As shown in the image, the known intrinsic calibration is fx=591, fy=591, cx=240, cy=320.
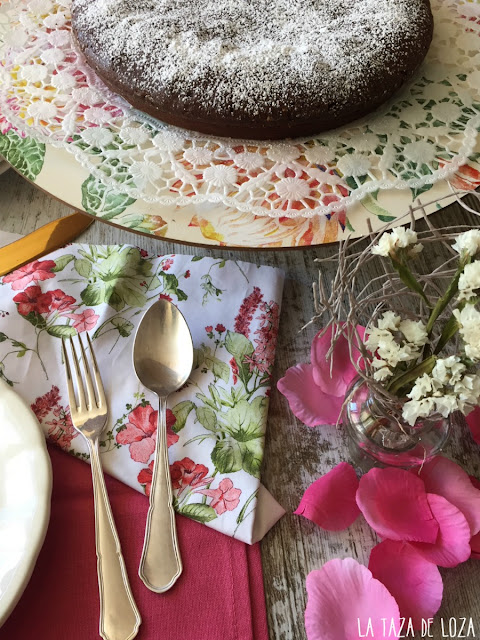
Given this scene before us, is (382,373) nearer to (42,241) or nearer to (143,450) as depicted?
(143,450)

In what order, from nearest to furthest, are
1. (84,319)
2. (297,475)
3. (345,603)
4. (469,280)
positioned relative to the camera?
(469,280)
(345,603)
(297,475)
(84,319)

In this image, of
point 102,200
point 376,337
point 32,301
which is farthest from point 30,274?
point 376,337

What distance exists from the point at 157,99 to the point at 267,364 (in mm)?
360

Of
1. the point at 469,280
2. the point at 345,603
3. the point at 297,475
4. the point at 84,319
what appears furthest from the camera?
the point at 84,319

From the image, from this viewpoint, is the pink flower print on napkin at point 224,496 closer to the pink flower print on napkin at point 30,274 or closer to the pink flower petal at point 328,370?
the pink flower petal at point 328,370

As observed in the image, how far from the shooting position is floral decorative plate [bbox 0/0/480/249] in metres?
0.66

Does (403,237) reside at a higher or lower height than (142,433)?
higher

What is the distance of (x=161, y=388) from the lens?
0.65 m

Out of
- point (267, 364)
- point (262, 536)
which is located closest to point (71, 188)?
point (267, 364)

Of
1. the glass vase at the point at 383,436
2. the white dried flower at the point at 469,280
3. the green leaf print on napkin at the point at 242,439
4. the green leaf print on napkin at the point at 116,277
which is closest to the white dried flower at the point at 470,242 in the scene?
the white dried flower at the point at 469,280

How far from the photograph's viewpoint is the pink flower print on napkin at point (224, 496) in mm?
573

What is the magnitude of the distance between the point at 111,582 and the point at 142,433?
0.50ft

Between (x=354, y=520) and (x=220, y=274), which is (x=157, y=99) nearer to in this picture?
(x=220, y=274)

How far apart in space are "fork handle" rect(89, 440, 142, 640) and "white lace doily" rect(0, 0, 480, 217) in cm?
34
